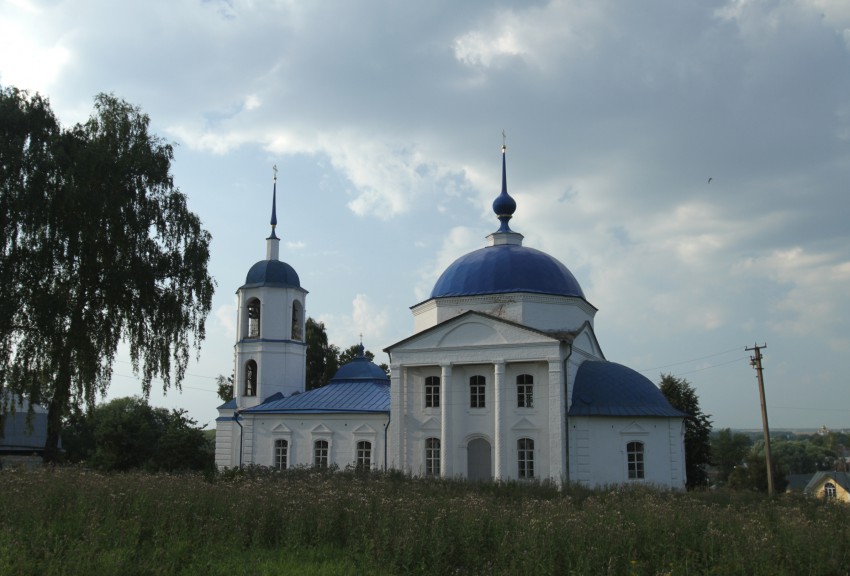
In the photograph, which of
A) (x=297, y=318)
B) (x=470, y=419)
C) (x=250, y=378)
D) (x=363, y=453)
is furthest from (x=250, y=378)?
(x=470, y=419)

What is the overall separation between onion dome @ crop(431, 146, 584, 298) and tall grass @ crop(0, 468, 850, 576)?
14.1m

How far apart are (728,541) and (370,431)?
1897 centimetres

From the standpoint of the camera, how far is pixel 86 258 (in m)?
18.6

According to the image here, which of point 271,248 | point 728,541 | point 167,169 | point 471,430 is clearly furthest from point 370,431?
point 728,541

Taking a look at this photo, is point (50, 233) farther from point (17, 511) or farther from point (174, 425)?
point (174, 425)

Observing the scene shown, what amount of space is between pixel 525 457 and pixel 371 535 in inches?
565

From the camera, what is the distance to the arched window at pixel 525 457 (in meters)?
23.6

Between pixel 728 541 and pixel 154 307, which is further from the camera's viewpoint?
pixel 154 307

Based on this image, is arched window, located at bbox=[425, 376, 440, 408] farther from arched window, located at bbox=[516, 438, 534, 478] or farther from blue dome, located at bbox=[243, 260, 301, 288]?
blue dome, located at bbox=[243, 260, 301, 288]

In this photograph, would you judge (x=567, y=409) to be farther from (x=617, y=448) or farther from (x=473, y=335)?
(x=473, y=335)

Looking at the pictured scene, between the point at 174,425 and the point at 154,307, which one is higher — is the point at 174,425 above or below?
below

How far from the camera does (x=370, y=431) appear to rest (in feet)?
89.9

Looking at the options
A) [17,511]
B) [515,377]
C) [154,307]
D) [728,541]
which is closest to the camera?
[728,541]

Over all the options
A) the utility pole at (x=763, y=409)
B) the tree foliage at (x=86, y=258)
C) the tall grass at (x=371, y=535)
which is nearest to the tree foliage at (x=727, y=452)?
the utility pole at (x=763, y=409)
